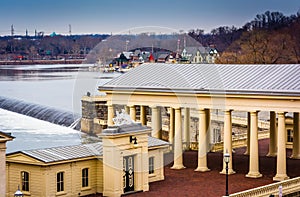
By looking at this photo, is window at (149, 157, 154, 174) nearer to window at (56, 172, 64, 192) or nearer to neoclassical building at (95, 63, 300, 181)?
neoclassical building at (95, 63, 300, 181)

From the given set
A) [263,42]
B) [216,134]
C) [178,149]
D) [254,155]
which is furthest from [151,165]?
[263,42]

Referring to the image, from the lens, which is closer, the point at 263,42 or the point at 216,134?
the point at 216,134

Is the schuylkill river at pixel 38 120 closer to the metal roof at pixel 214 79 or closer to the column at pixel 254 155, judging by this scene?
the metal roof at pixel 214 79

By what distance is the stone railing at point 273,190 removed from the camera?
94.7ft

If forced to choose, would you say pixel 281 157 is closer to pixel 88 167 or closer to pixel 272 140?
pixel 272 140

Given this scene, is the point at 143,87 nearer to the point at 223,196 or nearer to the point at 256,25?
the point at 223,196

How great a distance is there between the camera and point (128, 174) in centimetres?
3184

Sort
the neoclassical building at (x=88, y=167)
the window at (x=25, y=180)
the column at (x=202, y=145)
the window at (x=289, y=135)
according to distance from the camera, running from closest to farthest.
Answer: the neoclassical building at (x=88, y=167), the window at (x=25, y=180), the column at (x=202, y=145), the window at (x=289, y=135)

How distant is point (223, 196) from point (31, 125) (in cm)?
4927

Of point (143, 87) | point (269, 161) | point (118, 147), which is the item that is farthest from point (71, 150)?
point (269, 161)

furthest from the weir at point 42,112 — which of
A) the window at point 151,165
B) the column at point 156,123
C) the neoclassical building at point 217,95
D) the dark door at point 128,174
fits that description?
the dark door at point 128,174

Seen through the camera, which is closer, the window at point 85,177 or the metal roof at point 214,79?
the window at point 85,177

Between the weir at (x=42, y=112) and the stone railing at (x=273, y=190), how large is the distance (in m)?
41.7

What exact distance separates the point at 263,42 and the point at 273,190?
3307 inches
